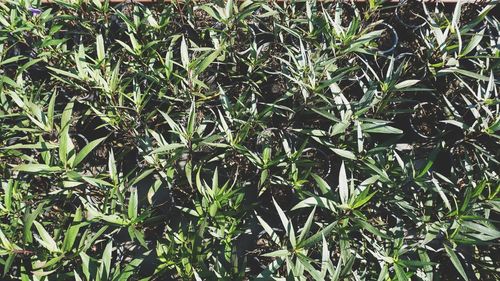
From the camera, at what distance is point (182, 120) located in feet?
5.98

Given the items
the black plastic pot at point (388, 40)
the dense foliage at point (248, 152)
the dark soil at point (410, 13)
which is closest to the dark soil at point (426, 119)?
the dense foliage at point (248, 152)

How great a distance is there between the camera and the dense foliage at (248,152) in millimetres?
1448

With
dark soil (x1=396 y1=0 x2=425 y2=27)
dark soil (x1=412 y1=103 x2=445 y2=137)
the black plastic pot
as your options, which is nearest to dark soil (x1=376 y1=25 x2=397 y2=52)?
the black plastic pot

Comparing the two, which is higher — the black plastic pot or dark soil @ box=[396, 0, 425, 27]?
dark soil @ box=[396, 0, 425, 27]

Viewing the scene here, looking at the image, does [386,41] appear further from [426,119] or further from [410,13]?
[426,119]

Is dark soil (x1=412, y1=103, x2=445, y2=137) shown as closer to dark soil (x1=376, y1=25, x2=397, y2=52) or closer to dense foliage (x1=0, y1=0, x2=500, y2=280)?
dense foliage (x1=0, y1=0, x2=500, y2=280)

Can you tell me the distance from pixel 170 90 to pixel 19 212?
0.75m

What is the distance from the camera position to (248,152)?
1593 millimetres

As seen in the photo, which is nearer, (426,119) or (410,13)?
(426,119)

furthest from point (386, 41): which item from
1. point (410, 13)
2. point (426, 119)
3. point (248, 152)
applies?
point (248, 152)

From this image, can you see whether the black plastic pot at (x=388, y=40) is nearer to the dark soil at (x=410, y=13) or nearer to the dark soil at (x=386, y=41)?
the dark soil at (x=386, y=41)

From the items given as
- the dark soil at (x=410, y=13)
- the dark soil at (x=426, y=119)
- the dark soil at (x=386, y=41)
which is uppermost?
the dark soil at (x=410, y=13)

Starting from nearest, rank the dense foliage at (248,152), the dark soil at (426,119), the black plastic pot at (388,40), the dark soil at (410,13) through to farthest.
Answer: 1. the dense foliage at (248,152)
2. the dark soil at (426,119)
3. the black plastic pot at (388,40)
4. the dark soil at (410,13)

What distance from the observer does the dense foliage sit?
1448mm
